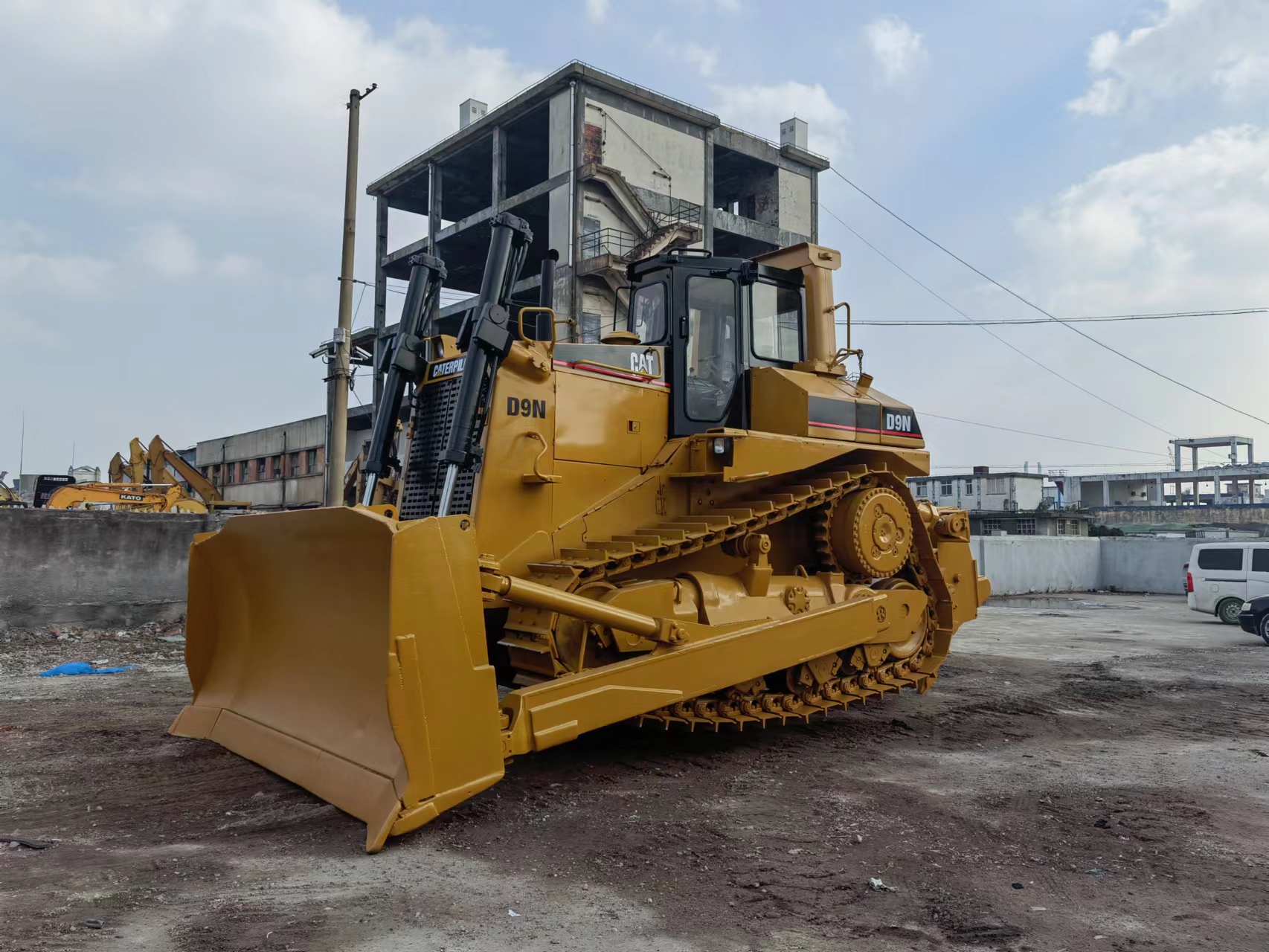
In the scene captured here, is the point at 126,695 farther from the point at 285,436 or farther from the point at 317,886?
the point at 285,436

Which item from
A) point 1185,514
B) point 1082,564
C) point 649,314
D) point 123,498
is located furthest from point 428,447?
point 1185,514

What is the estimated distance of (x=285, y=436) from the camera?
121ft

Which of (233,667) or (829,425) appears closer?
(233,667)

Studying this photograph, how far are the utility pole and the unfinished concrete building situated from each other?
13746 millimetres

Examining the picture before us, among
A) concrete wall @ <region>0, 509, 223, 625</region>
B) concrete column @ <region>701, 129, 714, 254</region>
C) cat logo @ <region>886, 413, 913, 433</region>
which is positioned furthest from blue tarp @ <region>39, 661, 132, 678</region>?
concrete column @ <region>701, 129, 714, 254</region>

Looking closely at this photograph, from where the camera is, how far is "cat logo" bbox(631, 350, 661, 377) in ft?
21.7

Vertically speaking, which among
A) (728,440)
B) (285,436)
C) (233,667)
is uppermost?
(285,436)

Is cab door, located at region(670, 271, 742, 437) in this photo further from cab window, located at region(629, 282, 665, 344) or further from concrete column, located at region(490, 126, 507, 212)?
concrete column, located at region(490, 126, 507, 212)

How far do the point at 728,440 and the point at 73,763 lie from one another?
192 inches

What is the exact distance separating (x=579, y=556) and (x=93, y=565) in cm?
805

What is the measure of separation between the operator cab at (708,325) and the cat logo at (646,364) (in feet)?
0.46

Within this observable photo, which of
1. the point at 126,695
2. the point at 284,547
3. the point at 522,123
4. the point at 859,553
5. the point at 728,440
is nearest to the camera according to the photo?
the point at 284,547

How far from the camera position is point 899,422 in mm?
7969

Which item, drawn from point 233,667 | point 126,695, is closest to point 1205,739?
point 233,667
